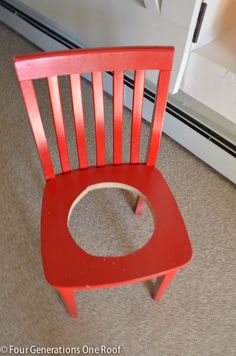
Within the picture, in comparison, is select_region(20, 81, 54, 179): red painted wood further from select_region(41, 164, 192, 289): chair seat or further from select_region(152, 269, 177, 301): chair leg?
select_region(152, 269, 177, 301): chair leg

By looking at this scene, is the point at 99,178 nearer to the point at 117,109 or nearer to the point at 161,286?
the point at 117,109

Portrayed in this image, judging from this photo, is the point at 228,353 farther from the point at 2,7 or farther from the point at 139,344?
the point at 2,7

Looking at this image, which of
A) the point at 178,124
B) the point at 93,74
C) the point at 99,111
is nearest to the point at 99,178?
the point at 99,111

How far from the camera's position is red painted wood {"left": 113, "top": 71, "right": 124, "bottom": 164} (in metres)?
0.95

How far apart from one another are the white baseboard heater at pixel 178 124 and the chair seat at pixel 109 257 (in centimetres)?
53

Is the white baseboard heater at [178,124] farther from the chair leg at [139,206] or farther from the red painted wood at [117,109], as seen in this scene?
the red painted wood at [117,109]

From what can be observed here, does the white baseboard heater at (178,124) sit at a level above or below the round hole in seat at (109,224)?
above

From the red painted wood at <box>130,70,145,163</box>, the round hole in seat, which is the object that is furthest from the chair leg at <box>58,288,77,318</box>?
the red painted wood at <box>130,70,145,163</box>

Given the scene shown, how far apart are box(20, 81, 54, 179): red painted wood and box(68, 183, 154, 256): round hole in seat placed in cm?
40

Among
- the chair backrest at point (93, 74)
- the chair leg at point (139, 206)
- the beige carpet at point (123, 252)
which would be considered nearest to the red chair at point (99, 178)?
the chair backrest at point (93, 74)

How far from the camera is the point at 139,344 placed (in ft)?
3.92

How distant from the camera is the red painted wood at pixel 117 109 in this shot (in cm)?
95

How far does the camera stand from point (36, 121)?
960 mm

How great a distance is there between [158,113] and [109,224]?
24.7 inches
